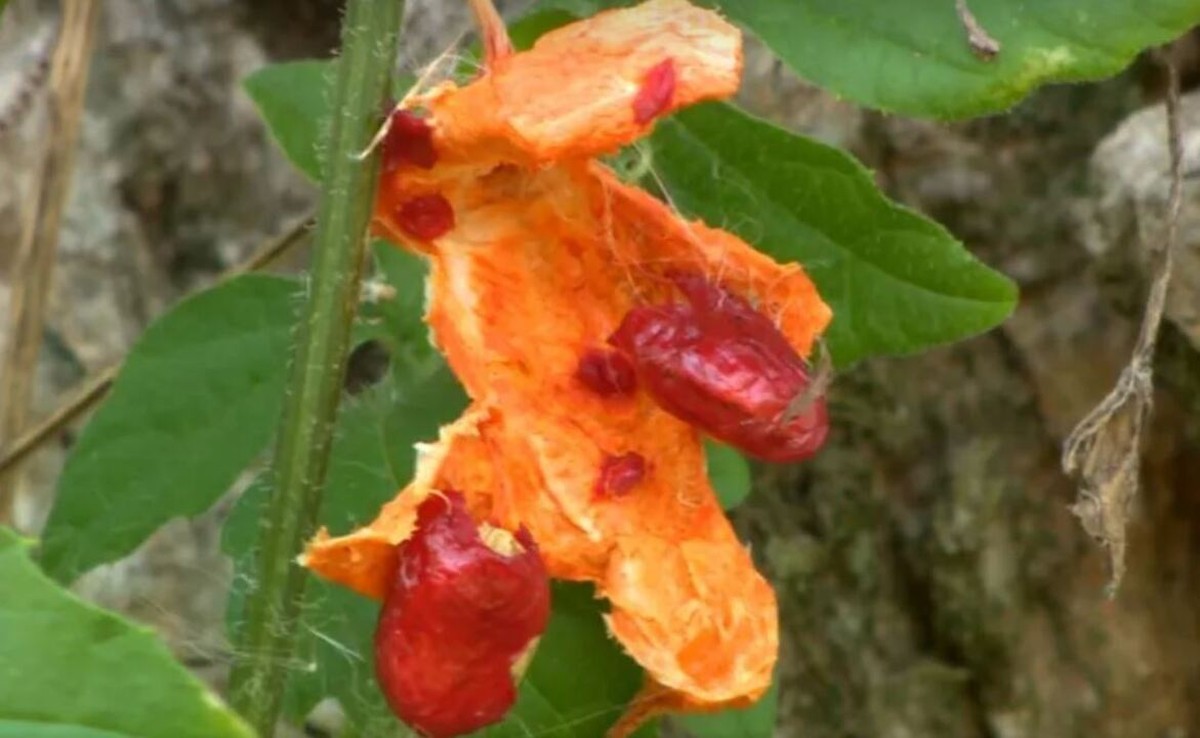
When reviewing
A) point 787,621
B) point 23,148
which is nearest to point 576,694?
point 787,621

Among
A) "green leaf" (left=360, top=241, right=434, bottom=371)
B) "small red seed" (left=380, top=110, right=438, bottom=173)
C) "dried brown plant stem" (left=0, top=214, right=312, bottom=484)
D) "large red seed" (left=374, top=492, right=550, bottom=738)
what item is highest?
"small red seed" (left=380, top=110, right=438, bottom=173)

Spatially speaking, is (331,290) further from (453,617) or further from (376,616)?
(376,616)

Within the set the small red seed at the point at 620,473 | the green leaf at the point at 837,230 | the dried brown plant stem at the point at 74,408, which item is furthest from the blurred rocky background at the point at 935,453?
the small red seed at the point at 620,473

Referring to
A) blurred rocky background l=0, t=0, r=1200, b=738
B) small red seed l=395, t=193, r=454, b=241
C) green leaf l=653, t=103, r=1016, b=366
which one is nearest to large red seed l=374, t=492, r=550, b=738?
small red seed l=395, t=193, r=454, b=241

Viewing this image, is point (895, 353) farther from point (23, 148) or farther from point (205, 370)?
point (23, 148)

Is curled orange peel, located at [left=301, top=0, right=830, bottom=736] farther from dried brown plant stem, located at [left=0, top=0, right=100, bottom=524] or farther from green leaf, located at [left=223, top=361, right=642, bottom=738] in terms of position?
dried brown plant stem, located at [left=0, top=0, right=100, bottom=524]
